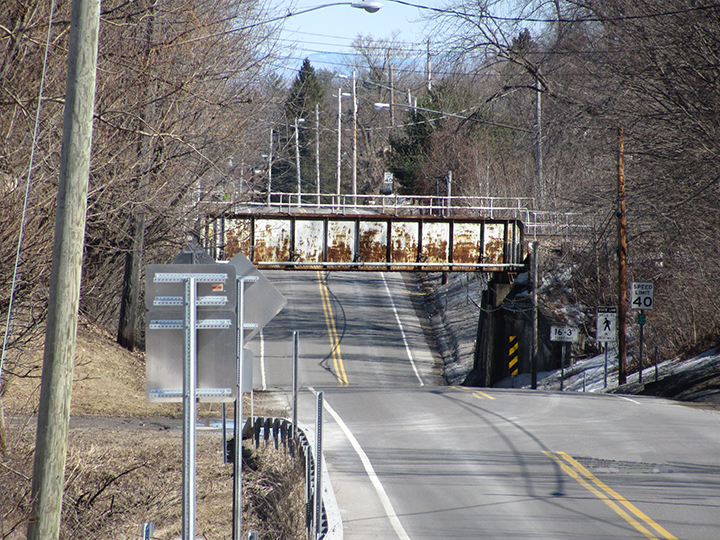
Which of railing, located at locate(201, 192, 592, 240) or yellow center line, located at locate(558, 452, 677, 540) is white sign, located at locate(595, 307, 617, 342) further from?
yellow center line, located at locate(558, 452, 677, 540)

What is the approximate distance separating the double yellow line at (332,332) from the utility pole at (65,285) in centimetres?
2638

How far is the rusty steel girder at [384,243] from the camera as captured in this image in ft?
101

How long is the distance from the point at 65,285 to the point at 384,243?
25404mm

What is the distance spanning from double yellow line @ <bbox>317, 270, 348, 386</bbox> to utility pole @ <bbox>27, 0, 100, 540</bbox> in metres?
26.4

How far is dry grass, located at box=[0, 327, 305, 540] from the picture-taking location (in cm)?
959

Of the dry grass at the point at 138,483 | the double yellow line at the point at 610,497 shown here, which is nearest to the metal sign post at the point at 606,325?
the double yellow line at the point at 610,497

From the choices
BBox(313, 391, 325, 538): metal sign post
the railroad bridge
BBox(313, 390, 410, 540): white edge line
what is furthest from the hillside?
BBox(313, 391, 325, 538): metal sign post

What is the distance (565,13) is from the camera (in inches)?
1125

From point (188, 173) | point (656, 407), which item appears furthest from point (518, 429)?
point (188, 173)

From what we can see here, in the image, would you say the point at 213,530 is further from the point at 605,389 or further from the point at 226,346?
the point at 605,389

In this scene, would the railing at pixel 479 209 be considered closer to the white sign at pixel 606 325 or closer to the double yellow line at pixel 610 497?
the white sign at pixel 606 325

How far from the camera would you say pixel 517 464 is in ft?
40.2

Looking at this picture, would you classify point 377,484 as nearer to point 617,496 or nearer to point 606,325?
point 617,496

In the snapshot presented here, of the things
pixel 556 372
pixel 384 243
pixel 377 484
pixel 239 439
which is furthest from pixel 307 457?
pixel 556 372
